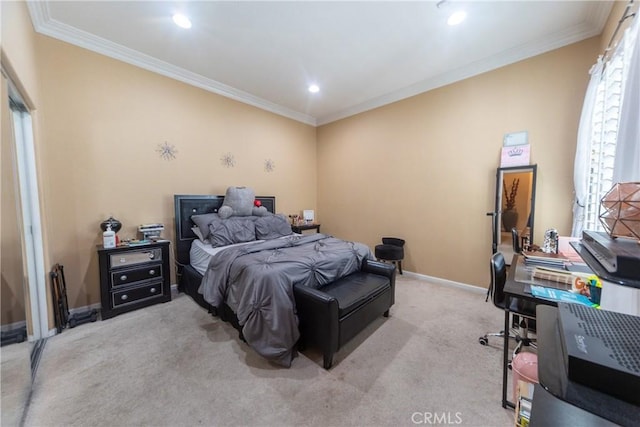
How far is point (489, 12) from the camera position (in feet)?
7.54

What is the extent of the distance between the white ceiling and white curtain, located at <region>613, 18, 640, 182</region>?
1.49 m

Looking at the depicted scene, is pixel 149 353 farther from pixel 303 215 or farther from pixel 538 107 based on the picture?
pixel 538 107

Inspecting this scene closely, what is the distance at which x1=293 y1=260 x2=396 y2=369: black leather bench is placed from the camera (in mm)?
1865

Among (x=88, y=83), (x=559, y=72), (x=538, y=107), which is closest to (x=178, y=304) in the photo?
(x=88, y=83)

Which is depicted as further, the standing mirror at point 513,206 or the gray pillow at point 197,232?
the gray pillow at point 197,232

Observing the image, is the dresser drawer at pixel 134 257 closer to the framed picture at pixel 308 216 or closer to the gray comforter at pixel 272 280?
the gray comforter at pixel 272 280

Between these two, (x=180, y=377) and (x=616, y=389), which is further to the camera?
(x=180, y=377)

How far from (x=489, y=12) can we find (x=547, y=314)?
109 inches

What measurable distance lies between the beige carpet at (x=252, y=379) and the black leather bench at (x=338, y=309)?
7.5 inches

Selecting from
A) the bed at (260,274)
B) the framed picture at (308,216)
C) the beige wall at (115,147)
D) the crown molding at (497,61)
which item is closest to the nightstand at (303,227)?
the framed picture at (308,216)

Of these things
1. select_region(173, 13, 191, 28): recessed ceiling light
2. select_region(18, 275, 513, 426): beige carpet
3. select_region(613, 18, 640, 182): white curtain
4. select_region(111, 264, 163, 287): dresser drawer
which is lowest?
select_region(18, 275, 513, 426): beige carpet

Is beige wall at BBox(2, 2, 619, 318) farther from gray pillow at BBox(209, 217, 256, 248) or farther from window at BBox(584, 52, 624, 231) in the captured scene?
gray pillow at BBox(209, 217, 256, 248)

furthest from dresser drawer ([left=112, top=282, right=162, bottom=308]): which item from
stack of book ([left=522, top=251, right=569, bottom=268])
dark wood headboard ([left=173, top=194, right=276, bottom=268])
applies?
stack of book ([left=522, top=251, right=569, bottom=268])

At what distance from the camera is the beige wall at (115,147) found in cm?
258
